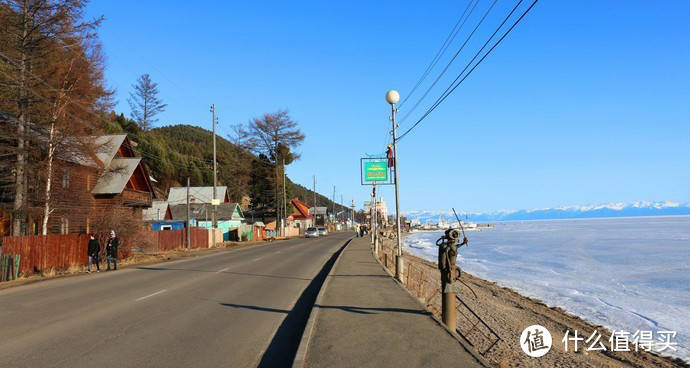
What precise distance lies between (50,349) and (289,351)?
3.46 meters

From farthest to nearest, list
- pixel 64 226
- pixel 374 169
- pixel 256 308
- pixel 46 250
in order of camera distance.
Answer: pixel 64 226, pixel 374 169, pixel 46 250, pixel 256 308

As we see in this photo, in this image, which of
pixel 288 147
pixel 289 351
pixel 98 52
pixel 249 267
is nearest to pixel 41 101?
pixel 98 52

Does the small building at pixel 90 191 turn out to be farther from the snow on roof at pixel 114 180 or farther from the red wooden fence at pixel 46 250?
the red wooden fence at pixel 46 250

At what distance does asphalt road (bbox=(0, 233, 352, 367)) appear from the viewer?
7039 millimetres

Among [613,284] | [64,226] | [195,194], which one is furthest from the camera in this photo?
[195,194]

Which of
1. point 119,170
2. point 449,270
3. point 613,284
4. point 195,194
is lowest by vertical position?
point 613,284

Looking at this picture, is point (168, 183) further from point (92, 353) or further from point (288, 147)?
point (92, 353)

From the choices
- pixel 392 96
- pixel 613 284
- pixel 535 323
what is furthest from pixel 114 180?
pixel 613 284

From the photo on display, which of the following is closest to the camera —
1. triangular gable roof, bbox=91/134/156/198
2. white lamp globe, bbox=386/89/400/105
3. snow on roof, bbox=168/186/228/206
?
white lamp globe, bbox=386/89/400/105

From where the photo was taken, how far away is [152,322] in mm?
9484

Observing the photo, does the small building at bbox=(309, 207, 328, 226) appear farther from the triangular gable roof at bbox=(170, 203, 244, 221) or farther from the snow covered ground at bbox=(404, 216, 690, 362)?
the snow covered ground at bbox=(404, 216, 690, 362)

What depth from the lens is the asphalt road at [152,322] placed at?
277 inches

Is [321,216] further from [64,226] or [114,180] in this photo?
[64,226]

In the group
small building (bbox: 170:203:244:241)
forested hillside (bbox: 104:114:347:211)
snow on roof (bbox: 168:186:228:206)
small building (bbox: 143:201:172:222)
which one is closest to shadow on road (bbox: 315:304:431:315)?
small building (bbox: 143:201:172:222)
